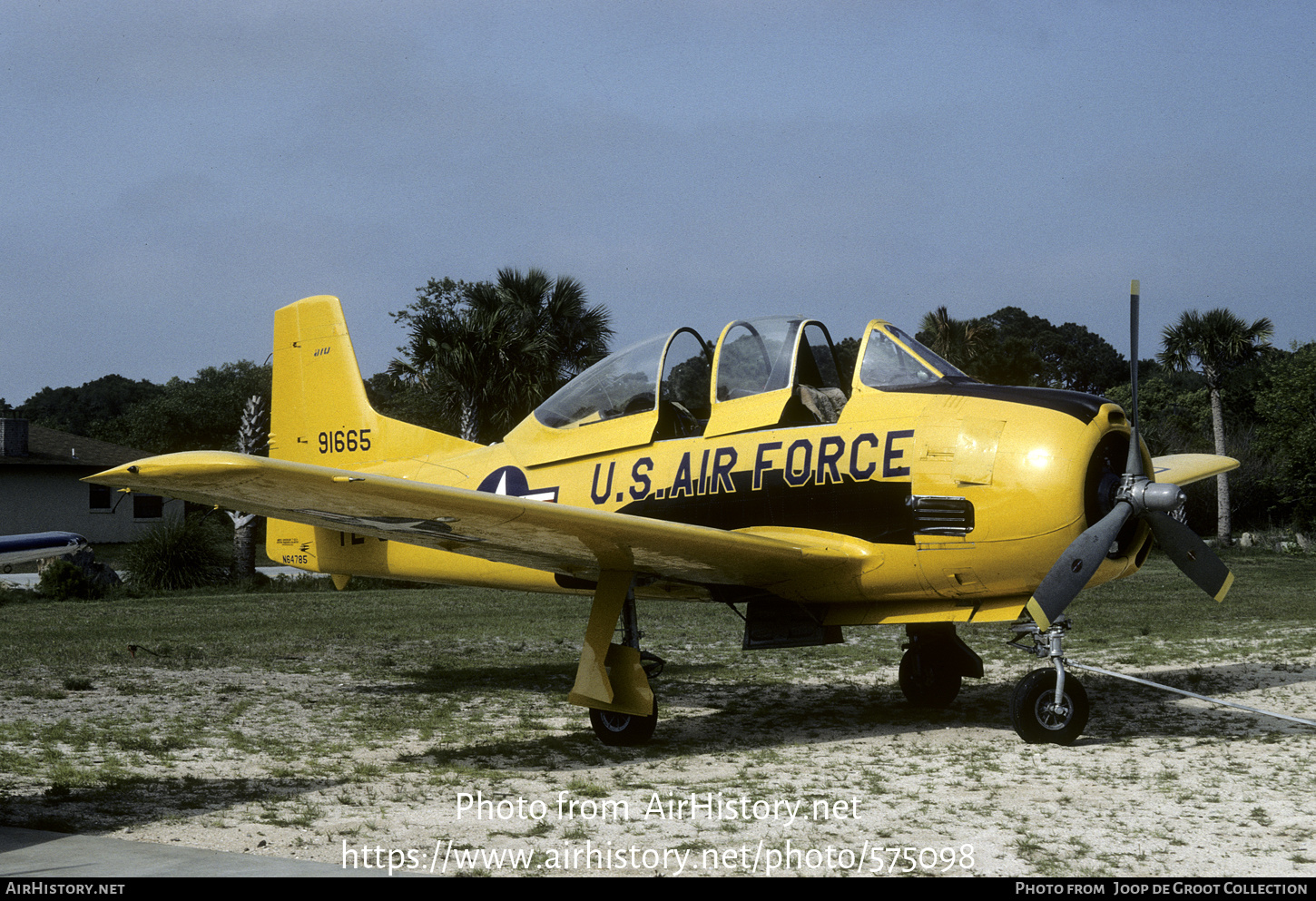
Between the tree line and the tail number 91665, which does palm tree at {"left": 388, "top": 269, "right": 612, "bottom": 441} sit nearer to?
the tree line

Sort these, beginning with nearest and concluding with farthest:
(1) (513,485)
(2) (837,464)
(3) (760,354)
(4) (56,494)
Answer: (2) (837,464) → (3) (760,354) → (1) (513,485) → (4) (56,494)

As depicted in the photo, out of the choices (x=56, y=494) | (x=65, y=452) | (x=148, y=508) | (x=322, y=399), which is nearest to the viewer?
(x=322, y=399)

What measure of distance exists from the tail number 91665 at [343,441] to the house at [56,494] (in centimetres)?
2802

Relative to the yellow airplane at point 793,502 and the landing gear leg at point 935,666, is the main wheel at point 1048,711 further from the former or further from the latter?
the landing gear leg at point 935,666

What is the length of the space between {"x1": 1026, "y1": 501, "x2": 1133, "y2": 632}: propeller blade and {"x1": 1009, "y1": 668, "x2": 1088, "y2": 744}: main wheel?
1.80 feet

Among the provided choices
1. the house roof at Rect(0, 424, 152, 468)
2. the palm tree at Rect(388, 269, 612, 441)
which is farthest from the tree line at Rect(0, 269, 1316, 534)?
the house roof at Rect(0, 424, 152, 468)

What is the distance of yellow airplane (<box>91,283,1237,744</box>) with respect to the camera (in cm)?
655

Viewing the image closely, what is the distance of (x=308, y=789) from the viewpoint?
19.7 ft

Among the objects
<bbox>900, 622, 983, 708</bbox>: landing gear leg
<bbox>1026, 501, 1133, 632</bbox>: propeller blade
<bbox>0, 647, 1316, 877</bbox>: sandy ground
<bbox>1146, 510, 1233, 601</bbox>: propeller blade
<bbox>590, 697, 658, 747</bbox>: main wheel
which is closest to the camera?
<bbox>0, 647, 1316, 877</bbox>: sandy ground

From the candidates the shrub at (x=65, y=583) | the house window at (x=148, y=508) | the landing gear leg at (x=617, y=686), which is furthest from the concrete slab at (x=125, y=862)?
the house window at (x=148, y=508)

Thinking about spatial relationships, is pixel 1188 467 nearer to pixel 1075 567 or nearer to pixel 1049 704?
pixel 1049 704

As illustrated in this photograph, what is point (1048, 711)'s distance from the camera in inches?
273

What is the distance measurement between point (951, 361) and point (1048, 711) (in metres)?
26.6

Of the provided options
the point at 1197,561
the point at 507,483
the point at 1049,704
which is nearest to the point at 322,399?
the point at 507,483
